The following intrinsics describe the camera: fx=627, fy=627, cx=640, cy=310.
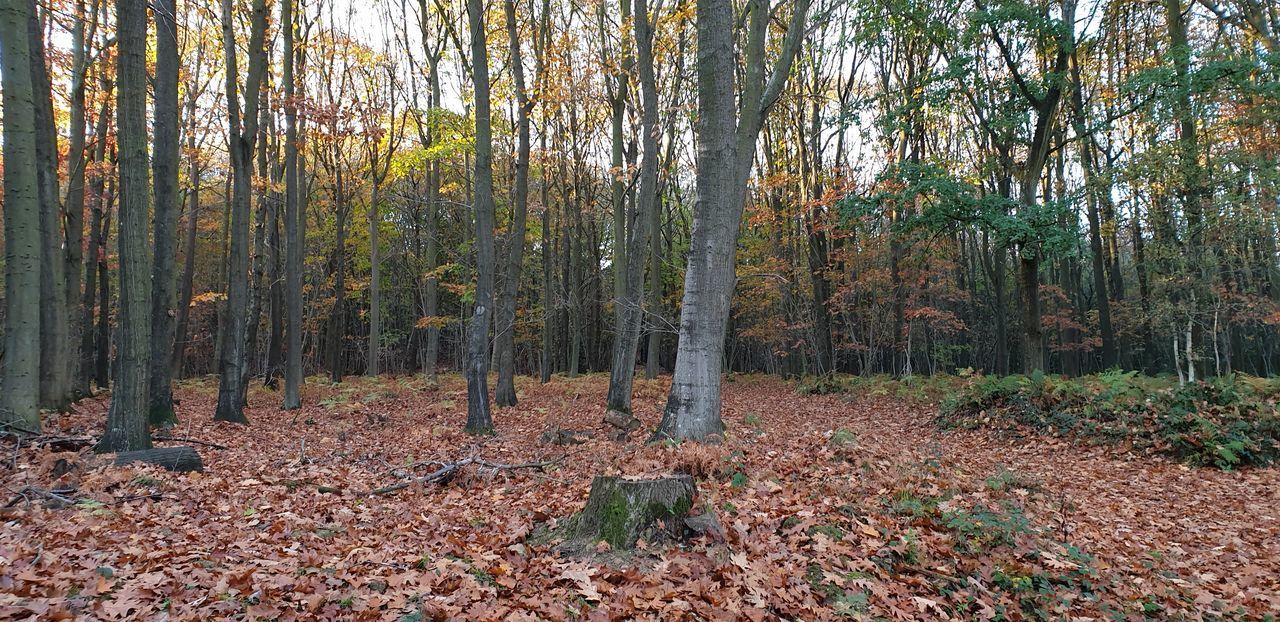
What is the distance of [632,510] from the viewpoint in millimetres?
4855

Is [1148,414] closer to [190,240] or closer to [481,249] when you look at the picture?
[481,249]

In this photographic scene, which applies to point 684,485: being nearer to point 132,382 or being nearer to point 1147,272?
point 132,382

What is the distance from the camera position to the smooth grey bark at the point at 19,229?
24.7ft

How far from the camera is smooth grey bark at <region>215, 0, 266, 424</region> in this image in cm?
1237

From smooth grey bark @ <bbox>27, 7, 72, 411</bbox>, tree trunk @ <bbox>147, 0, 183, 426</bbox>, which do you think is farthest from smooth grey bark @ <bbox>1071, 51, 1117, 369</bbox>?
smooth grey bark @ <bbox>27, 7, 72, 411</bbox>

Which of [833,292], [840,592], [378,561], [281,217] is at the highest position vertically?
[281,217]

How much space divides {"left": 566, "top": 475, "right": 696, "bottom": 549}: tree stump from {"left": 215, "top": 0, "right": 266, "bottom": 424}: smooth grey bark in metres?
10.7

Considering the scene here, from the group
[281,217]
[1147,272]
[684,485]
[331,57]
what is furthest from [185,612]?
[1147,272]

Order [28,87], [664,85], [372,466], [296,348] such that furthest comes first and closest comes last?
1. [664,85]
2. [296,348]
3. [372,466]
4. [28,87]

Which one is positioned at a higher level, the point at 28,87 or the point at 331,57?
the point at 331,57

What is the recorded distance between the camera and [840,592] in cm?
419

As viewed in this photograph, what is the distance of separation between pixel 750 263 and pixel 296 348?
19.2 metres

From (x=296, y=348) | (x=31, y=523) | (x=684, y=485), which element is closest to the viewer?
(x=31, y=523)

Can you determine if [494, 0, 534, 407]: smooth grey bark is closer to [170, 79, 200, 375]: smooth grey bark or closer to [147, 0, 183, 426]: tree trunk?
[147, 0, 183, 426]: tree trunk
